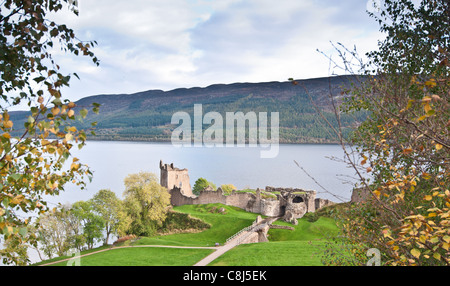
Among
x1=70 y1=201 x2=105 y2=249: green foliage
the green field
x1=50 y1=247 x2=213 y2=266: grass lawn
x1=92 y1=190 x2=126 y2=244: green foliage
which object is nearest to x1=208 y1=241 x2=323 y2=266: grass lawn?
the green field

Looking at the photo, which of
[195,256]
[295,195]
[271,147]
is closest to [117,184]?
[295,195]

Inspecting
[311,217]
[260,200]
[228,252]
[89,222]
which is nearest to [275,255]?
[228,252]

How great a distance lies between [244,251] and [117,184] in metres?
56.1

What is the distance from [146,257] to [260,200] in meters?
21.1

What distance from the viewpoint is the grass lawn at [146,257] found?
2194 cm

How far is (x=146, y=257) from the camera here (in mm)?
23531

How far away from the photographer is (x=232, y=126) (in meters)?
184

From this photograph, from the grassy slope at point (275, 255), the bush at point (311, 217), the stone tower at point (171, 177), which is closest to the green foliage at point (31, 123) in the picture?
the grassy slope at point (275, 255)

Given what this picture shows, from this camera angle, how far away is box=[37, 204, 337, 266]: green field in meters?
19.9

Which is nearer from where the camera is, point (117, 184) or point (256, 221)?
point (256, 221)

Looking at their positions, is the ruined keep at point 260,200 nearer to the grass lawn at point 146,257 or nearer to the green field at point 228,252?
the green field at point 228,252

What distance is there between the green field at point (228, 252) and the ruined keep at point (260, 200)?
2025 mm

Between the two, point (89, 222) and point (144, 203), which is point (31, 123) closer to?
point (89, 222)
